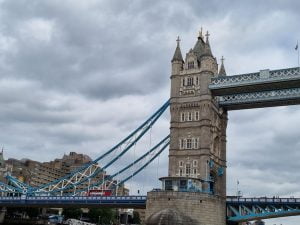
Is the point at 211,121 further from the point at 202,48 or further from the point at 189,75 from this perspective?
the point at 202,48

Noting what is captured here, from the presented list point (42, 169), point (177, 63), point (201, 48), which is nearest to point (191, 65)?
point (177, 63)

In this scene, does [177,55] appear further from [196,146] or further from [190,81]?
[196,146]

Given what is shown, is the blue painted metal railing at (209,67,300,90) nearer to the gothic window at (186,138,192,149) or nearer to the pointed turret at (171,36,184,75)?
the pointed turret at (171,36,184,75)

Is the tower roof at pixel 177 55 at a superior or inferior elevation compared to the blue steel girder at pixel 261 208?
superior

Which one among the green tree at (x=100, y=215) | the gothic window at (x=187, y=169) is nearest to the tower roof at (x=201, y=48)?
the gothic window at (x=187, y=169)

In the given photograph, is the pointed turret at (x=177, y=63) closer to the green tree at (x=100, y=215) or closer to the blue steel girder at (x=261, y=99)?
the blue steel girder at (x=261, y=99)

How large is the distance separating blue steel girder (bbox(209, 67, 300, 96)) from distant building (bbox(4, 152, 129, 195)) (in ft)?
292

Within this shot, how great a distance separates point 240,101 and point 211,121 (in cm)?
601

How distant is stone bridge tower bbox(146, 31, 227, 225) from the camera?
184 feet

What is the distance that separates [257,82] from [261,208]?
17.8m

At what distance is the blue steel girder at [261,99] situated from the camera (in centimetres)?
6250

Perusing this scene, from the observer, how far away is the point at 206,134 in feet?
203

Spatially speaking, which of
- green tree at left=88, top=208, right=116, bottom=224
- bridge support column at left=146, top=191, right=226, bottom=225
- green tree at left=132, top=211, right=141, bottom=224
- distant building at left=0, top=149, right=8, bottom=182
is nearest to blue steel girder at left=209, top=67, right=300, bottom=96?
bridge support column at left=146, top=191, right=226, bottom=225

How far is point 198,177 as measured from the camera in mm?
60594
